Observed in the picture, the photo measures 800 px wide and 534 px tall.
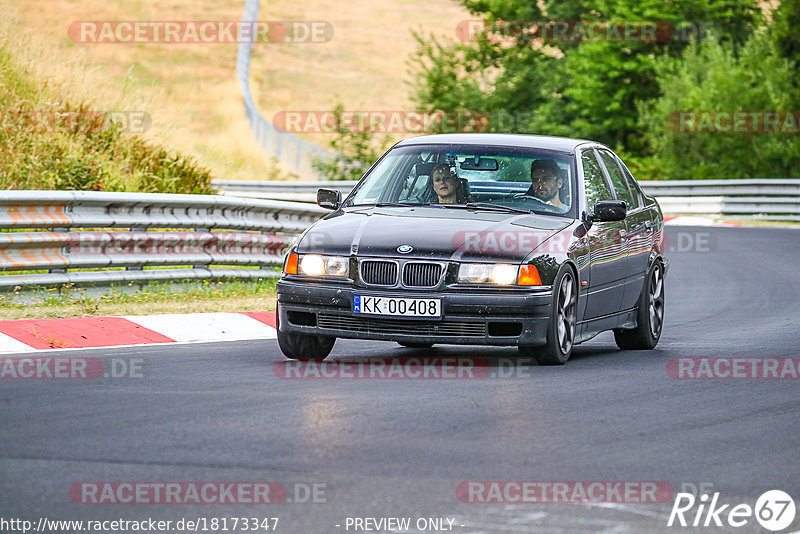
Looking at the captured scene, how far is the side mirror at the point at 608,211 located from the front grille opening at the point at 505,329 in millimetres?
1480

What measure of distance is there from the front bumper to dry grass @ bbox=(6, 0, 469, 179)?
124ft

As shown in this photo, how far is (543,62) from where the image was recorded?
5162 cm

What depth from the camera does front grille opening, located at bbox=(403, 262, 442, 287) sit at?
900 centimetres

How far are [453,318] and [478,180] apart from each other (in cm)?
171

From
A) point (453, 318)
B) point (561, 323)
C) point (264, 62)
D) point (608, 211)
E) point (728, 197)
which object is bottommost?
point (728, 197)

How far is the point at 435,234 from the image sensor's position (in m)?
9.20

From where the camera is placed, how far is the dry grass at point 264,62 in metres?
59.8

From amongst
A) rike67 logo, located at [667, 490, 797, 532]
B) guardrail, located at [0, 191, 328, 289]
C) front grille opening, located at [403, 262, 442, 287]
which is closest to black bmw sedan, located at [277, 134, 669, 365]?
front grille opening, located at [403, 262, 442, 287]

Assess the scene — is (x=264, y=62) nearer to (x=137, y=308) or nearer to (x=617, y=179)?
(x=137, y=308)

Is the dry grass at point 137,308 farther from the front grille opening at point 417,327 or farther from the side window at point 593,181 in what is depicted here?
the side window at point 593,181

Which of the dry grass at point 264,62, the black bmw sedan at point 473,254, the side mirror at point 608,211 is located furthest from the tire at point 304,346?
the dry grass at point 264,62

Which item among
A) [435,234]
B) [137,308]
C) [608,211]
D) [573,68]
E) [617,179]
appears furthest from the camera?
[573,68]

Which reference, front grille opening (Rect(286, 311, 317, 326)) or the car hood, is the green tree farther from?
front grille opening (Rect(286, 311, 317, 326))

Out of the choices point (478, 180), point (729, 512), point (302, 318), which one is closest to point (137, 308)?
point (302, 318)
